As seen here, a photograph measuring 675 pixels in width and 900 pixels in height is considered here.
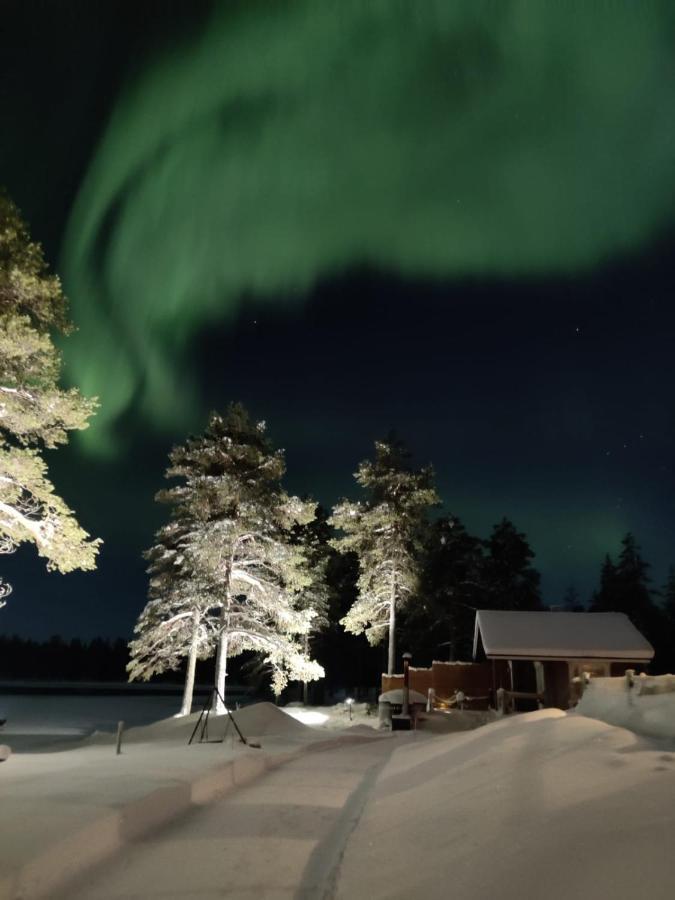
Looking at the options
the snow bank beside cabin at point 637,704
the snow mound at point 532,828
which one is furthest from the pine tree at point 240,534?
the snow mound at point 532,828

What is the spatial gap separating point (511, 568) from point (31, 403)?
34443 mm

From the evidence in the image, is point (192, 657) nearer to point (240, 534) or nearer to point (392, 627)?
point (240, 534)

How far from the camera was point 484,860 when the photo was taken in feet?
18.1

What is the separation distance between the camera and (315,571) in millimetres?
42062

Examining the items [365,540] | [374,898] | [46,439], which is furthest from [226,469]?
[374,898]

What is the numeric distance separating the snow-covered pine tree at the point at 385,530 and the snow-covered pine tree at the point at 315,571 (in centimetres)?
430

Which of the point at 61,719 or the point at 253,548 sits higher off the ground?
the point at 253,548

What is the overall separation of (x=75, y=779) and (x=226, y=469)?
759 inches

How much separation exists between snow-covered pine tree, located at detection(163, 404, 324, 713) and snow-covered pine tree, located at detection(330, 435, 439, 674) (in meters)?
6.95

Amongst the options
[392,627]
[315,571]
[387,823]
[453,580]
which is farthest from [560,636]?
[315,571]

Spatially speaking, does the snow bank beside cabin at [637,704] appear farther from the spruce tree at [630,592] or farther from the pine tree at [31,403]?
the spruce tree at [630,592]

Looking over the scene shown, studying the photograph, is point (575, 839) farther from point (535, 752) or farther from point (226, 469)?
point (226, 469)

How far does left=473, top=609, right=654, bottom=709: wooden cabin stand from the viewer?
23578 millimetres

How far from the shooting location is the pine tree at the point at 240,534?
26750 millimetres
